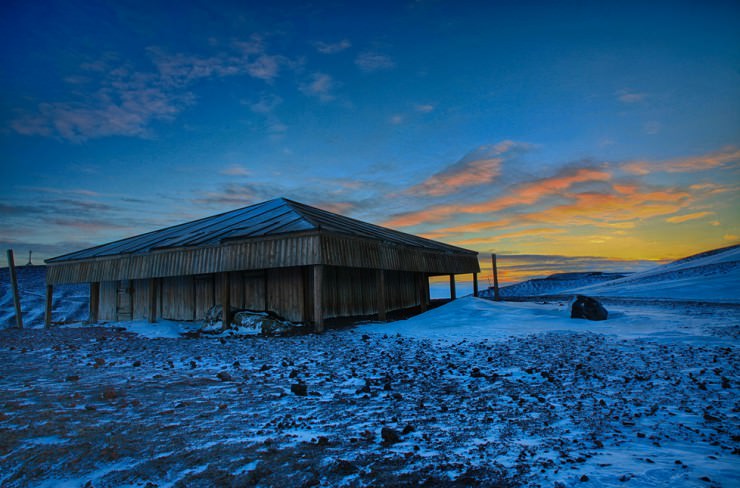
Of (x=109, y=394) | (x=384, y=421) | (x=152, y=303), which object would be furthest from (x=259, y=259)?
(x=384, y=421)

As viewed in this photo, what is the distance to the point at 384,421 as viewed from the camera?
511 cm

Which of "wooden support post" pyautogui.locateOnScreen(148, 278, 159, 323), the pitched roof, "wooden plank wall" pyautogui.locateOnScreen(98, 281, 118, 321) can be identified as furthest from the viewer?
"wooden plank wall" pyautogui.locateOnScreen(98, 281, 118, 321)

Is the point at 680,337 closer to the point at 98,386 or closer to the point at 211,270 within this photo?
the point at 98,386

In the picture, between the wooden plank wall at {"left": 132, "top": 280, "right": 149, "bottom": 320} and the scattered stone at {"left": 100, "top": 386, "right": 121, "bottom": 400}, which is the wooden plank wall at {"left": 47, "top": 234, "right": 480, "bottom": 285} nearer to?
the wooden plank wall at {"left": 132, "top": 280, "right": 149, "bottom": 320}

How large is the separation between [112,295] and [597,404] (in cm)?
2706

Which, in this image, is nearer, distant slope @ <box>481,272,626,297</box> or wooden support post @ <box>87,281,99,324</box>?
wooden support post @ <box>87,281,99,324</box>

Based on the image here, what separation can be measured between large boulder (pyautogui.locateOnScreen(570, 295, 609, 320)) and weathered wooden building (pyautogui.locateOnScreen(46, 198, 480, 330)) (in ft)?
26.6

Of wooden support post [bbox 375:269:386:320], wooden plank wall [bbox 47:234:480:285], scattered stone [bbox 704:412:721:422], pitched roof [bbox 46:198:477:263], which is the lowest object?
scattered stone [bbox 704:412:721:422]

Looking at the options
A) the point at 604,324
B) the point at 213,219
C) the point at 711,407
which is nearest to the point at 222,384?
the point at 711,407

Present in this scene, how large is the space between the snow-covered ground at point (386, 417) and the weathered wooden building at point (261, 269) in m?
6.12

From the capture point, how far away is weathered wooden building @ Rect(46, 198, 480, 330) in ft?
54.2

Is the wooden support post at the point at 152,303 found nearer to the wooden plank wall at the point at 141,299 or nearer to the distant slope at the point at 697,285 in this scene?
the wooden plank wall at the point at 141,299

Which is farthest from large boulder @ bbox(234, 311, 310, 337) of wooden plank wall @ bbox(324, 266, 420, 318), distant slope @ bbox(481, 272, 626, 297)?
distant slope @ bbox(481, 272, 626, 297)

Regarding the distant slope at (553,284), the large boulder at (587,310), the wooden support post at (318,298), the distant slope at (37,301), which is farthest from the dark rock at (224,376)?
the distant slope at (553,284)
